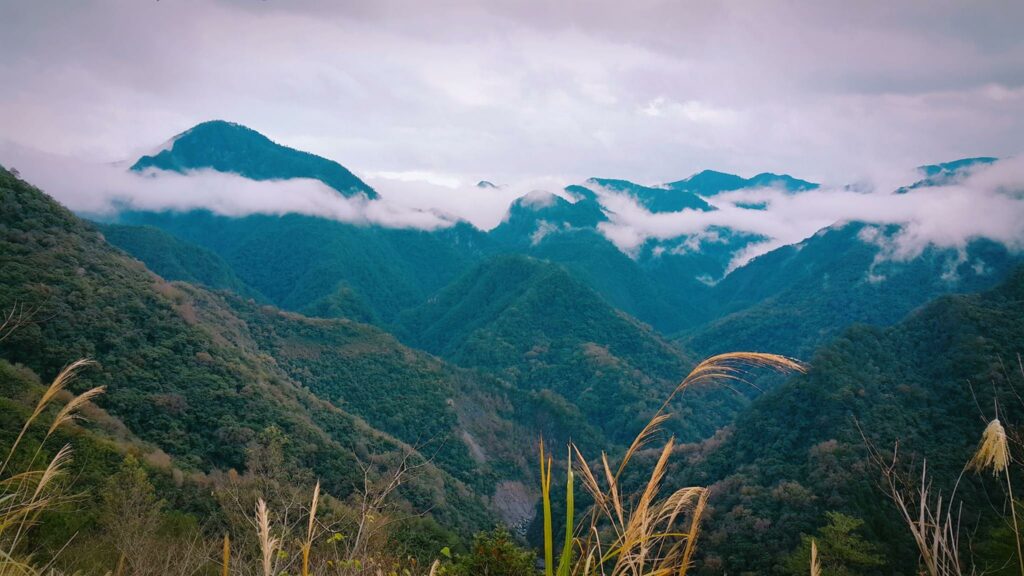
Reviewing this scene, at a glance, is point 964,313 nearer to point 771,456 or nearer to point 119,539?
point 771,456

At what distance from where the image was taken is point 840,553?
75.2ft

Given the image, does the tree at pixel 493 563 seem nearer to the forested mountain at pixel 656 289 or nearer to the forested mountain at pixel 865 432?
the forested mountain at pixel 865 432

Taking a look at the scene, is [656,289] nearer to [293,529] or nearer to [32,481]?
[293,529]

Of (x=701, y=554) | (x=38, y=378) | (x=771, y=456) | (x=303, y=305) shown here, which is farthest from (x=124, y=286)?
(x=303, y=305)

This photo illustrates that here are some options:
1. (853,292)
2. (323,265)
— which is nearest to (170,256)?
(323,265)

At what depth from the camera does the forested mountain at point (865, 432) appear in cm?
2742

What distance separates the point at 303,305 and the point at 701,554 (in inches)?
4971

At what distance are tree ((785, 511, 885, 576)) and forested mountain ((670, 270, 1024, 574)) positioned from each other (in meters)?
1.37

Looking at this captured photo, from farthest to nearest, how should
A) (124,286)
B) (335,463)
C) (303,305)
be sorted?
1. (303,305)
2. (124,286)
3. (335,463)

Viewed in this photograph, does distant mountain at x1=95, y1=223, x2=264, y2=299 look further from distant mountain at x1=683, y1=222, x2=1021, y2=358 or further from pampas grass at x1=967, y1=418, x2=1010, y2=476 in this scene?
pampas grass at x1=967, y1=418, x2=1010, y2=476

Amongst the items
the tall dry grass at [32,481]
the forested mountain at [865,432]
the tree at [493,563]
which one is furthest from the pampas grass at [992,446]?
the forested mountain at [865,432]

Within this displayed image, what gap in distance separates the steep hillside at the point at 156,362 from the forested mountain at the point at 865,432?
18711mm

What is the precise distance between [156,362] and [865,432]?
44826mm

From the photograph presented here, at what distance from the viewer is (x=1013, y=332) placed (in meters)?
40.3
